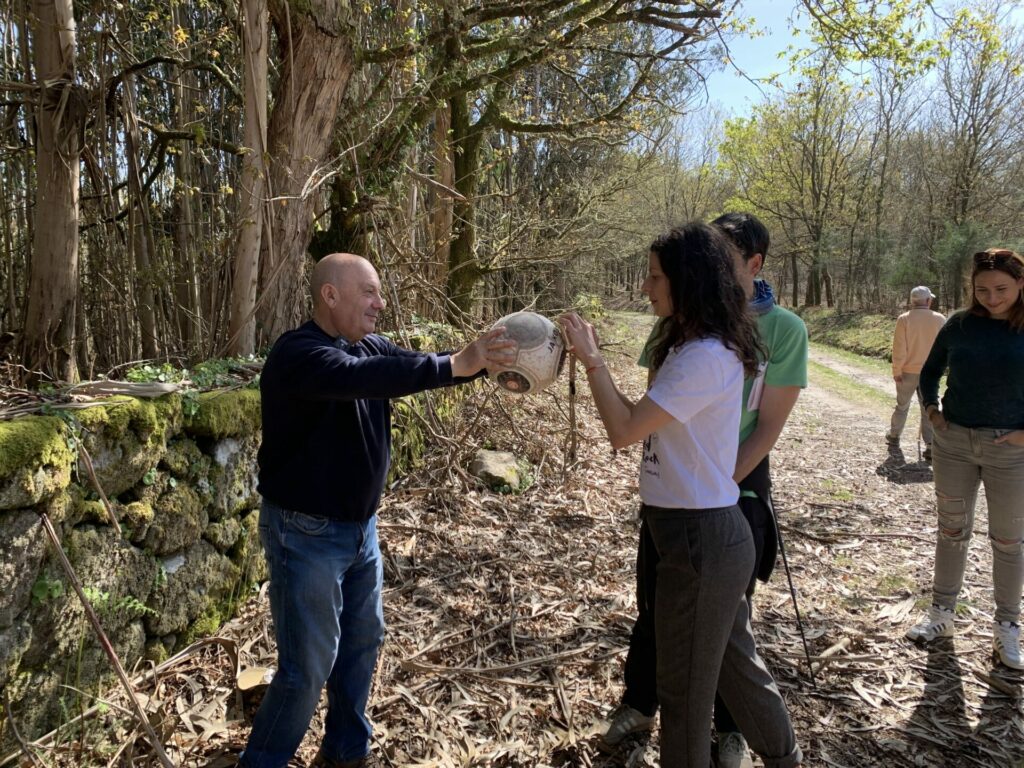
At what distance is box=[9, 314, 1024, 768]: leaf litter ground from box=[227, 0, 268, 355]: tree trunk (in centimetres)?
191

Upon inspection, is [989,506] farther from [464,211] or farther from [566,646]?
[464,211]

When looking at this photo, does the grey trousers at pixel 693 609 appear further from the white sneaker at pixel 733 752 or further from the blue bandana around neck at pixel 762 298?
the blue bandana around neck at pixel 762 298

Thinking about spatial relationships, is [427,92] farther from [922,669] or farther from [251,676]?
[922,669]

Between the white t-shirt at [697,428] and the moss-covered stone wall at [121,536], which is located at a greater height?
the white t-shirt at [697,428]

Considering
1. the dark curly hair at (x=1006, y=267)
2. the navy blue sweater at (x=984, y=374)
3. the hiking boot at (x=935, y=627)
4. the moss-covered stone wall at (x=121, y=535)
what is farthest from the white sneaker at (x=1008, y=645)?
the moss-covered stone wall at (x=121, y=535)

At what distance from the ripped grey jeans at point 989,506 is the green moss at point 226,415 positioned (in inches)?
166

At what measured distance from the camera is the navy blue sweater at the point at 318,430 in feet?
7.52

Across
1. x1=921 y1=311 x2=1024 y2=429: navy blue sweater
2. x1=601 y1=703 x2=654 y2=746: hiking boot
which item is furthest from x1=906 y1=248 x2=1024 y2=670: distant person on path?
x1=601 y1=703 x2=654 y2=746: hiking boot

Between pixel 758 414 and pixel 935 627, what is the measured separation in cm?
226

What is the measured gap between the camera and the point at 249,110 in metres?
4.54

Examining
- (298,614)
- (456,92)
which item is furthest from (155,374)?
(456,92)

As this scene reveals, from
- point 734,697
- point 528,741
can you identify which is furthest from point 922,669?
point 528,741

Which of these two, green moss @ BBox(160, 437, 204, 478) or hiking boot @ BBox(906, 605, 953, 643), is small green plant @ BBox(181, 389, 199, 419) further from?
hiking boot @ BBox(906, 605, 953, 643)

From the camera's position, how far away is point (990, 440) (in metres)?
3.58
